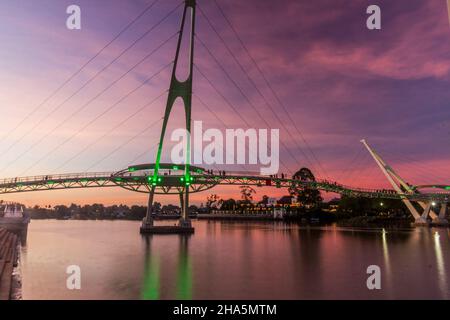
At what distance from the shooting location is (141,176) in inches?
3022

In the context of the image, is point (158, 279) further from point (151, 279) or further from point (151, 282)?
point (151, 282)

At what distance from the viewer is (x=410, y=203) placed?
10475cm

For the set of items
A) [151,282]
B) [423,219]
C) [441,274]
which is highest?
[151,282]

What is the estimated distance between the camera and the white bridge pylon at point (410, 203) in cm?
9867

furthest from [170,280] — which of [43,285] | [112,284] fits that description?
[43,285]

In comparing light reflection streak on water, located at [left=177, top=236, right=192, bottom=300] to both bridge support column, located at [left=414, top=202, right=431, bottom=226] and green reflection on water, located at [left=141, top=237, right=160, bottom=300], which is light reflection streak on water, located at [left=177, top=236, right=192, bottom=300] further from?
bridge support column, located at [left=414, top=202, right=431, bottom=226]

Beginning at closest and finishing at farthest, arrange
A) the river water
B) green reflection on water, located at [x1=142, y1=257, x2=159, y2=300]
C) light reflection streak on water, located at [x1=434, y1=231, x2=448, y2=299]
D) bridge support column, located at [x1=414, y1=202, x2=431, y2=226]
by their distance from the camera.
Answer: green reflection on water, located at [x1=142, y1=257, x2=159, y2=300], the river water, light reflection streak on water, located at [x1=434, y1=231, x2=448, y2=299], bridge support column, located at [x1=414, y1=202, x2=431, y2=226]

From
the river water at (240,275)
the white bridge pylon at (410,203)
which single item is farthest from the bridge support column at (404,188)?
the river water at (240,275)

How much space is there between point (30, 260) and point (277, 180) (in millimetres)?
63844

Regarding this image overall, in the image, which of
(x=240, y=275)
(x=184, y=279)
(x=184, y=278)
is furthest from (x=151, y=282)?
(x=240, y=275)

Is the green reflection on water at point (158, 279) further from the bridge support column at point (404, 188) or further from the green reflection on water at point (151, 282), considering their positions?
the bridge support column at point (404, 188)

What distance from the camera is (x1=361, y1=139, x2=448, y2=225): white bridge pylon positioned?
98.7 metres

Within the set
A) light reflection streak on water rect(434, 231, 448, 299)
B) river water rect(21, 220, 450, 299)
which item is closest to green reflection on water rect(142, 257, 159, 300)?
river water rect(21, 220, 450, 299)
